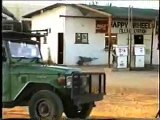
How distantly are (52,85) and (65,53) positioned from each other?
884 centimetres

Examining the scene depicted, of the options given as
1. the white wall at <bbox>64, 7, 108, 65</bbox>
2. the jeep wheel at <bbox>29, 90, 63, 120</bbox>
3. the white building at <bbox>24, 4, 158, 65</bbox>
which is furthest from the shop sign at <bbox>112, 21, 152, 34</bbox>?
the jeep wheel at <bbox>29, 90, 63, 120</bbox>

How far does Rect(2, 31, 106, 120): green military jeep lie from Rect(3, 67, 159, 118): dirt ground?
1.54 ft

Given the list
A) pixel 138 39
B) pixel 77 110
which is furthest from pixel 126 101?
pixel 138 39

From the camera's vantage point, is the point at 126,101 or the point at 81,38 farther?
the point at 81,38

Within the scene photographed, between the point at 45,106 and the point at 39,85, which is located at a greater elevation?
the point at 39,85

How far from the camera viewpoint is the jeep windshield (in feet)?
24.5

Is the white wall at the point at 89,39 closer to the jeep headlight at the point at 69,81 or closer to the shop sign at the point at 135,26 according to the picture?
the shop sign at the point at 135,26

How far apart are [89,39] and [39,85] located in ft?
36.8

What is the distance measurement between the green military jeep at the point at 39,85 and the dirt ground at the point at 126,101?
1.54ft

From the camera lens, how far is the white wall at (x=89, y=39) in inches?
679

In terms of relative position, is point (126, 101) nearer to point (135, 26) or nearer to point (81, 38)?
point (81, 38)

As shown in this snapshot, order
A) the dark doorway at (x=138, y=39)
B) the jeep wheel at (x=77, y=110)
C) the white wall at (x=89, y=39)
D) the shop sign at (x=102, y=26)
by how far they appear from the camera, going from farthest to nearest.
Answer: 1. the dark doorway at (x=138, y=39)
2. the shop sign at (x=102, y=26)
3. the white wall at (x=89, y=39)
4. the jeep wheel at (x=77, y=110)

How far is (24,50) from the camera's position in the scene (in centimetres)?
771

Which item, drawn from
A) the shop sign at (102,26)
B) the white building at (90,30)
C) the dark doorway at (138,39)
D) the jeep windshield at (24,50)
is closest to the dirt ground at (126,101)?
the jeep windshield at (24,50)
